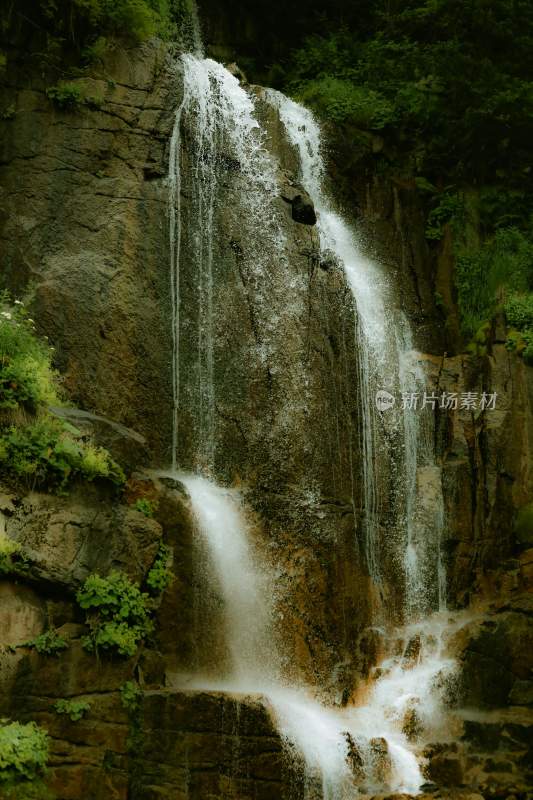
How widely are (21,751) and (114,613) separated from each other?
1.60m

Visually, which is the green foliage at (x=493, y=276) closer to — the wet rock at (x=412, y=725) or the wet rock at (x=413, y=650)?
the wet rock at (x=413, y=650)

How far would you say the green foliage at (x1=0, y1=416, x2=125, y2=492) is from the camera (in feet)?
27.6

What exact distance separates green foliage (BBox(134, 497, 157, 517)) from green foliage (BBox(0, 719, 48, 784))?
2643 millimetres

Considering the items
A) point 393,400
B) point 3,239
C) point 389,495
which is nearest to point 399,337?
point 393,400

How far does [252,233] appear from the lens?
42.1ft

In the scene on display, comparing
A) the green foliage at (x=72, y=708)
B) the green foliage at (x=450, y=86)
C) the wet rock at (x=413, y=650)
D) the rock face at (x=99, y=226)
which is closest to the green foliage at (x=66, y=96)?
the rock face at (x=99, y=226)

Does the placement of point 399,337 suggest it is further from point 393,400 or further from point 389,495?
point 389,495

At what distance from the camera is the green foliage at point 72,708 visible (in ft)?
25.2

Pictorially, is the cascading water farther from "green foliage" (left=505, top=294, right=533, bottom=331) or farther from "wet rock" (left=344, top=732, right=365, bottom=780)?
"green foliage" (left=505, top=294, right=533, bottom=331)

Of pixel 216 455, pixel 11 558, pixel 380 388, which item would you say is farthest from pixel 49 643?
pixel 380 388

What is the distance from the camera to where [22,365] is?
9234 mm

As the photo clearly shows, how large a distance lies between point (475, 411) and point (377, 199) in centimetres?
466

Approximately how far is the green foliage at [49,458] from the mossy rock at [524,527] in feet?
21.6

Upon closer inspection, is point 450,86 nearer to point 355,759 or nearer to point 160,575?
point 160,575
